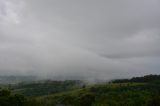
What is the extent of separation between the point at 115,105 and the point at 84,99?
2655 centimetres

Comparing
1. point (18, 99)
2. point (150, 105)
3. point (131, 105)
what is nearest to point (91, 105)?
point (150, 105)

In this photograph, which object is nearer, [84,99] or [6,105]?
[6,105]

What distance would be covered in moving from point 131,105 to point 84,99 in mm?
55934

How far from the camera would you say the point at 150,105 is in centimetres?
10362

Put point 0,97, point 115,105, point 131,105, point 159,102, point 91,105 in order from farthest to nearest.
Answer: point 131,105
point 115,105
point 91,105
point 159,102
point 0,97

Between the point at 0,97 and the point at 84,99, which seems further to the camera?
the point at 84,99

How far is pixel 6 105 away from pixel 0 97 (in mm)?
3093

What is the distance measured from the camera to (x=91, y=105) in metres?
115

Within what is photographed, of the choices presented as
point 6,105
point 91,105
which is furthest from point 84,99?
point 6,105

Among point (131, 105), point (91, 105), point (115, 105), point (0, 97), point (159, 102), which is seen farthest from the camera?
point (131, 105)

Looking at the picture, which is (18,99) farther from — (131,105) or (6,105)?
(131,105)

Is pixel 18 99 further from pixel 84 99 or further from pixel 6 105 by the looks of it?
pixel 84 99

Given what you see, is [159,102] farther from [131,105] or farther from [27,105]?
[131,105]

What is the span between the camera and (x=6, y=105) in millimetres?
93688
